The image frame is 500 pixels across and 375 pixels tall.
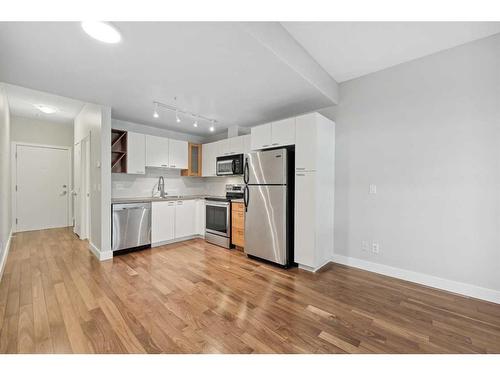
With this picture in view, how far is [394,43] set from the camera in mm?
A: 2205

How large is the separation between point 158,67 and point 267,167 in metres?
1.81

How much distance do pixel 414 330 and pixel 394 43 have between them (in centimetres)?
275

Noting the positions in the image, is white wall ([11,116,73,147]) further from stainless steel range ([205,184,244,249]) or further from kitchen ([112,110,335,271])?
stainless steel range ([205,184,244,249])

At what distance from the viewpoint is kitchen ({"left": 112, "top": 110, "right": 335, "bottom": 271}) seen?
111 inches

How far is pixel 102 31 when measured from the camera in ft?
5.29

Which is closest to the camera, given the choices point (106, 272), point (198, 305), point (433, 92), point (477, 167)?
point (198, 305)

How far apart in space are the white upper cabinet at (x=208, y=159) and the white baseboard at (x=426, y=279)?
3109mm

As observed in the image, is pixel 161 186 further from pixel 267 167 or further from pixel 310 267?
pixel 310 267

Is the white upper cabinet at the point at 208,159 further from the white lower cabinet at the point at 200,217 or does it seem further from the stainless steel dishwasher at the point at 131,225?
the stainless steel dishwasher at the point at 131,225

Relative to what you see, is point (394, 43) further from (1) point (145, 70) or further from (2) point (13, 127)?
(2) point (13, 127)

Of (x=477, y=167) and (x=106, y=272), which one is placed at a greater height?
(x=477, y=167)

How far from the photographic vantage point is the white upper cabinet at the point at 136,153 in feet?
12.5

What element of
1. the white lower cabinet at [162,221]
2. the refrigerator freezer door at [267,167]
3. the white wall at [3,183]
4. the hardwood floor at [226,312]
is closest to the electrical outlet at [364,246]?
the hardwood floor at [226,312]

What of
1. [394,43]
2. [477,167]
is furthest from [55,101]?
[477,167]
